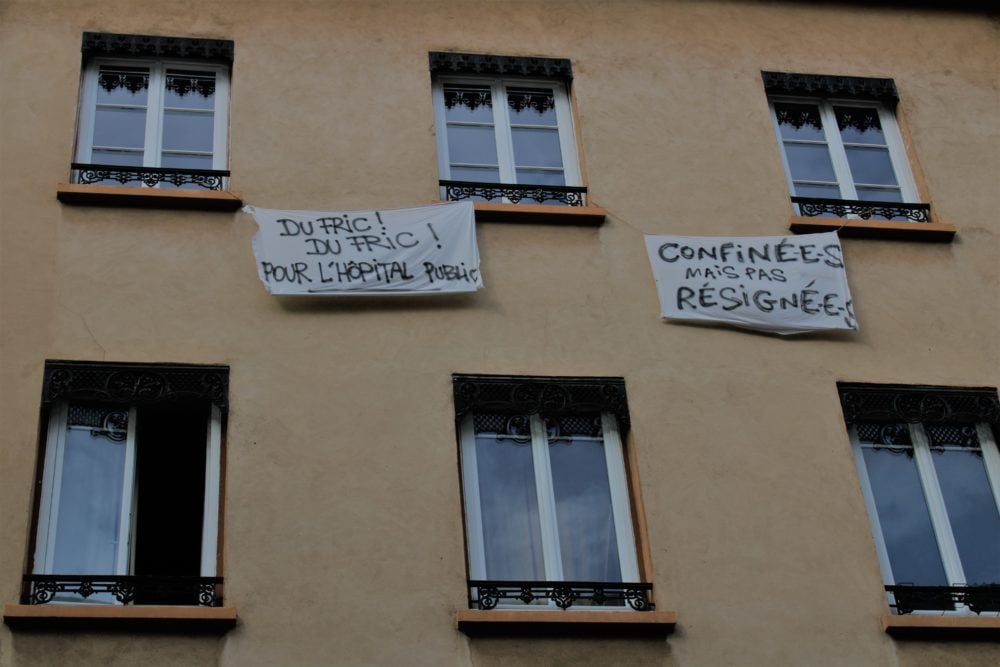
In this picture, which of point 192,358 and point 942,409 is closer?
point 192,358

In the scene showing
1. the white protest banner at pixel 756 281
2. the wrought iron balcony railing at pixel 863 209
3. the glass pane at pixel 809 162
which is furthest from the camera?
the glass pane at pixel 809 162

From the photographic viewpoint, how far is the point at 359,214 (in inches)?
464

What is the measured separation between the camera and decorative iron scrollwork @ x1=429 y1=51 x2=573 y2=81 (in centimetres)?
1302

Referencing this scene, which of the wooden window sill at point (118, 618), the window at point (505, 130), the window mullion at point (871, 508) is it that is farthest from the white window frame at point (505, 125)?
the wooden window sill at point (118, 618)

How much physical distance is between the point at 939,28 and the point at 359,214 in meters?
6.31

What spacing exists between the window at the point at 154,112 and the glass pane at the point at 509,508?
3.21 metres

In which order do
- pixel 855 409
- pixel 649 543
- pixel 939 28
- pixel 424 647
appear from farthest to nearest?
1. pixel 939 28
2. pixel 855 409
3. pixel 649 543
4. pixel 424 647

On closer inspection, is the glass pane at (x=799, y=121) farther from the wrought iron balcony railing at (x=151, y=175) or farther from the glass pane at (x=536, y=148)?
the wrought iron balcony railing at (x=151, y=175)

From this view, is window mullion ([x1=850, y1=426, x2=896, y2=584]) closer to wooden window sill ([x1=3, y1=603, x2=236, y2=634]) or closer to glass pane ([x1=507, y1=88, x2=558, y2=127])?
glass pane ([x1=507, y1=88, x2=558, y2=127])

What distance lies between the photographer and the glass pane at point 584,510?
10.4 meters

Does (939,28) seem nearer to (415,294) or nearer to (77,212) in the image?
(415,294)

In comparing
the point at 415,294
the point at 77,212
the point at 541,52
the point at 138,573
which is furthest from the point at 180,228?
the point at 541,52

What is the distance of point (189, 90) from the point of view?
41.5 feet

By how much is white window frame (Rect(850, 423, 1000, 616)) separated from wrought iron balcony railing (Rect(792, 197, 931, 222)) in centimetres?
214
